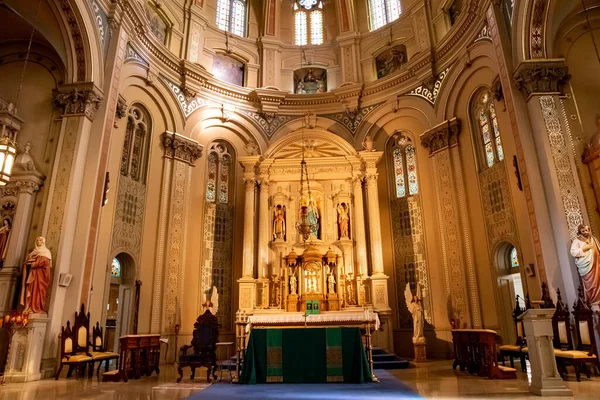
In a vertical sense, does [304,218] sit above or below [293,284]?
above

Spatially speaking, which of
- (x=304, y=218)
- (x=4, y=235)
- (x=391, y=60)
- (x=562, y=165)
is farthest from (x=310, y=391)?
(x=391, y=60)

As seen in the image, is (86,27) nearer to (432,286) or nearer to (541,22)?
(541,22)

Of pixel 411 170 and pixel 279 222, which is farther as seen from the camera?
pixel 411 170

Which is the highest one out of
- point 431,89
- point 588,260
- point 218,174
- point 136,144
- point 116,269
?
point 431,89

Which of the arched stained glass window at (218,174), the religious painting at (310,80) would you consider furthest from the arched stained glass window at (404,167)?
the arched stained glass window at (218,174)

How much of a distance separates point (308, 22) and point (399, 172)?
Result: 8417mm

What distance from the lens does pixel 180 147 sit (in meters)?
14.4

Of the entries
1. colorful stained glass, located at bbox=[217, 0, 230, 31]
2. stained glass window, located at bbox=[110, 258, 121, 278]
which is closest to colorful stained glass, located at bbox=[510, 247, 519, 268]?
stained glass window, located at bbox=[110, 258, 121, 278]

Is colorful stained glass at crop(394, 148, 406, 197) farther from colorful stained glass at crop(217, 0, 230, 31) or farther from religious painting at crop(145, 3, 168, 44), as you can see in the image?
religious painting at crop(145, 3, 168, 44)

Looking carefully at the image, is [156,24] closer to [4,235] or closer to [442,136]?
[4,235]

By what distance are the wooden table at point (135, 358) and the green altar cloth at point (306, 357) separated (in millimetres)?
2528

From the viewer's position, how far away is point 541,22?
32.2 ft

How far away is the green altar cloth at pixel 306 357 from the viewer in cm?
736

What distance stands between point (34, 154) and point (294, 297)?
27.3 feet
